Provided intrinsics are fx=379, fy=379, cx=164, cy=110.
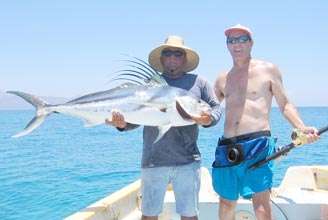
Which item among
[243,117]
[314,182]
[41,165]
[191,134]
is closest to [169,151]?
[191,134]

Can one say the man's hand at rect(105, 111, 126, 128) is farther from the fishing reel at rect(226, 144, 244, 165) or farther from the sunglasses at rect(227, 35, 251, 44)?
the sunglasses at rect(227, 35, 251, 44)

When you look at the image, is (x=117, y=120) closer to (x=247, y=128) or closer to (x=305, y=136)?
(x=247, y=128)

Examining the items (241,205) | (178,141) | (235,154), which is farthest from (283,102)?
(241,205)

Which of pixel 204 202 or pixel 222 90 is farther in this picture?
pixel 204 202

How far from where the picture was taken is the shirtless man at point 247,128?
3490 mm

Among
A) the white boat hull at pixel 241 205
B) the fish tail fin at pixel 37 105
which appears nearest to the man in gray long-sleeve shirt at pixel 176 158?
the fish tail fin at pixel 37 105

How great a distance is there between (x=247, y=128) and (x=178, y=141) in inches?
26.9

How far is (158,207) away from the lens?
349 cm

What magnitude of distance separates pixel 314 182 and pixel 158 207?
2873mm

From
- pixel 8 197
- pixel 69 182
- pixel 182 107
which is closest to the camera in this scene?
pixel 182 107

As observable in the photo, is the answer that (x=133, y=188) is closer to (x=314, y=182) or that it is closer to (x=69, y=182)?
(x=314, y=182)

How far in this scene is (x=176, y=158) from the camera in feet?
11.2

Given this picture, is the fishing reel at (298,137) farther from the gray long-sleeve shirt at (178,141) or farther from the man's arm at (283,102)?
the gray long-sleeve shirt at (178,141)

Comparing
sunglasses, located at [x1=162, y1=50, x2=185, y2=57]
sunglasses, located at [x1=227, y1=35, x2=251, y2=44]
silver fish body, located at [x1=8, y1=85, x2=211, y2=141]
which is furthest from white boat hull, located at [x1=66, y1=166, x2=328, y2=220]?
sunglasses, located at [x1=227, y1=35, x2=251, y2=44]
